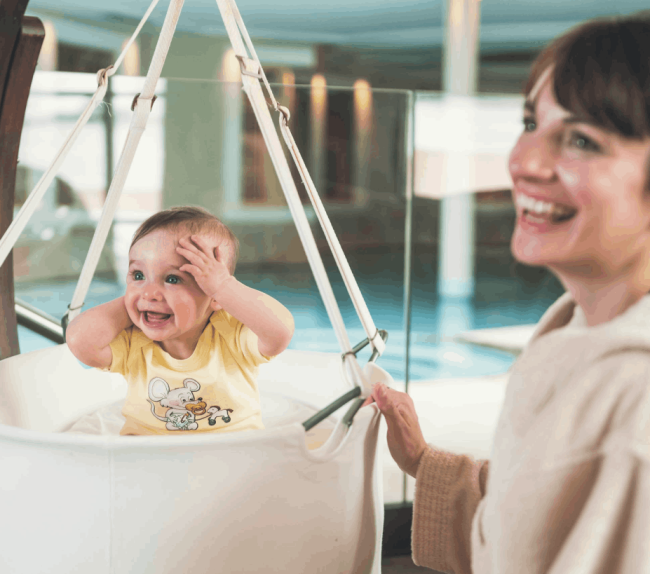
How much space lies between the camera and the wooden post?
1.35m

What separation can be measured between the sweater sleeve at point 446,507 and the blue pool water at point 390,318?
1498 mm

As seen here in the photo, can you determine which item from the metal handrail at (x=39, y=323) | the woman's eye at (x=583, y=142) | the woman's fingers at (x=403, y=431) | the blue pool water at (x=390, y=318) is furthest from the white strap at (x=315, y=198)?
the blue pool water at (x=390, y=318)

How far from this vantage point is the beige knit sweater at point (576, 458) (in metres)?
0.52

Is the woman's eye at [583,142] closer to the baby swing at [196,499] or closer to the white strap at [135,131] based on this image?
the baby swing at [196,499]

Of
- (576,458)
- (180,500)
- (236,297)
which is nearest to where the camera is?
(576,458)

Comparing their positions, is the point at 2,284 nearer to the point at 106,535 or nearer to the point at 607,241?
the point at 106,535

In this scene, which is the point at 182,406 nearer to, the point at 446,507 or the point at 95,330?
the point at 95,330

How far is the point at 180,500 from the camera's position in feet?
2.61

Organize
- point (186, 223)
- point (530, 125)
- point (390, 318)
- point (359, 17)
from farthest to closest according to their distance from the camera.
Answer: point (359, 17)
point (390, 318)
point (186, 223)
point (530, 125)

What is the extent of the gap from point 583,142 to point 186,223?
782 mm

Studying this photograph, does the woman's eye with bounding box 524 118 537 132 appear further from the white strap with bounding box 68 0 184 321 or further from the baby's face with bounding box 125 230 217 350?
the baby's face with bounding box 125 230 217 350

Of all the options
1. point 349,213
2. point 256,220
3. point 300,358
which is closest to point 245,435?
point 300,358

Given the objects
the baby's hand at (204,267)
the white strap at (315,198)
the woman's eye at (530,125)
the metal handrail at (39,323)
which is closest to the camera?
the woman's eye at (530,125)

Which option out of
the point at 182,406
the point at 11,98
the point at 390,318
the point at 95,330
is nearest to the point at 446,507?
the point at 182,406
